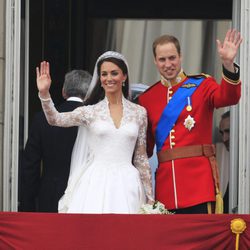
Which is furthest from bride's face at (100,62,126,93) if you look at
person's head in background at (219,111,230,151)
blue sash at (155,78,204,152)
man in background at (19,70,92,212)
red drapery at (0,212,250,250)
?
person's head in background at (219,111,230,151)

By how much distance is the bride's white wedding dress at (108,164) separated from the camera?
7.97 m

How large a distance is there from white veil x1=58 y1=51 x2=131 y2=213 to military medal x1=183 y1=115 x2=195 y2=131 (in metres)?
0.56

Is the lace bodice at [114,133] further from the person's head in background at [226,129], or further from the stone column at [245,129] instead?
the person's head in background at [226,129]

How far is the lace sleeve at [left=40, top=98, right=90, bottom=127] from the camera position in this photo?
312 inches

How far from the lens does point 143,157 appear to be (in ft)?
26.8

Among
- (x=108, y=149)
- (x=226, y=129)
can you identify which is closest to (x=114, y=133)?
(x=108, y=149)

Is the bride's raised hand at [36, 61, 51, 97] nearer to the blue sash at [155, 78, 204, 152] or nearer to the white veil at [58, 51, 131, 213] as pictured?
the white veil at [58, 51, 131, 213]

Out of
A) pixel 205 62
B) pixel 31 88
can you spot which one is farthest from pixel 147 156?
pixel 205 62

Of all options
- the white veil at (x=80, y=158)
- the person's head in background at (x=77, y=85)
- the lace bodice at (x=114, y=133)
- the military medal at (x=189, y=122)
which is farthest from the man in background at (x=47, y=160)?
the military medal at (x=189, y=122)

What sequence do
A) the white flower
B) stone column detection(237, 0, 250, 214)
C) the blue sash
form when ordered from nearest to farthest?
the white flower
the blue sash
stone column detection(237, 0, 250, 214)

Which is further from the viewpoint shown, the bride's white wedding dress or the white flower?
the bride's white wedding dress

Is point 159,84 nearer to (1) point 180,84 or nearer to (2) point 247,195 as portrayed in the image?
(1) point 180,84

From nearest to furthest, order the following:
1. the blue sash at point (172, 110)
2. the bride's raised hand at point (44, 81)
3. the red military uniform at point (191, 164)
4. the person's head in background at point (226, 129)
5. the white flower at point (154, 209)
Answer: the white flower at point (154, 209), the bride's raised hand at point (44, 81), the red military uniform at point (191, 164), the blue sash at point (172, 110), the person's head in background at point (226, 129)

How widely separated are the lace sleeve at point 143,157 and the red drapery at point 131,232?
29.5 inches
